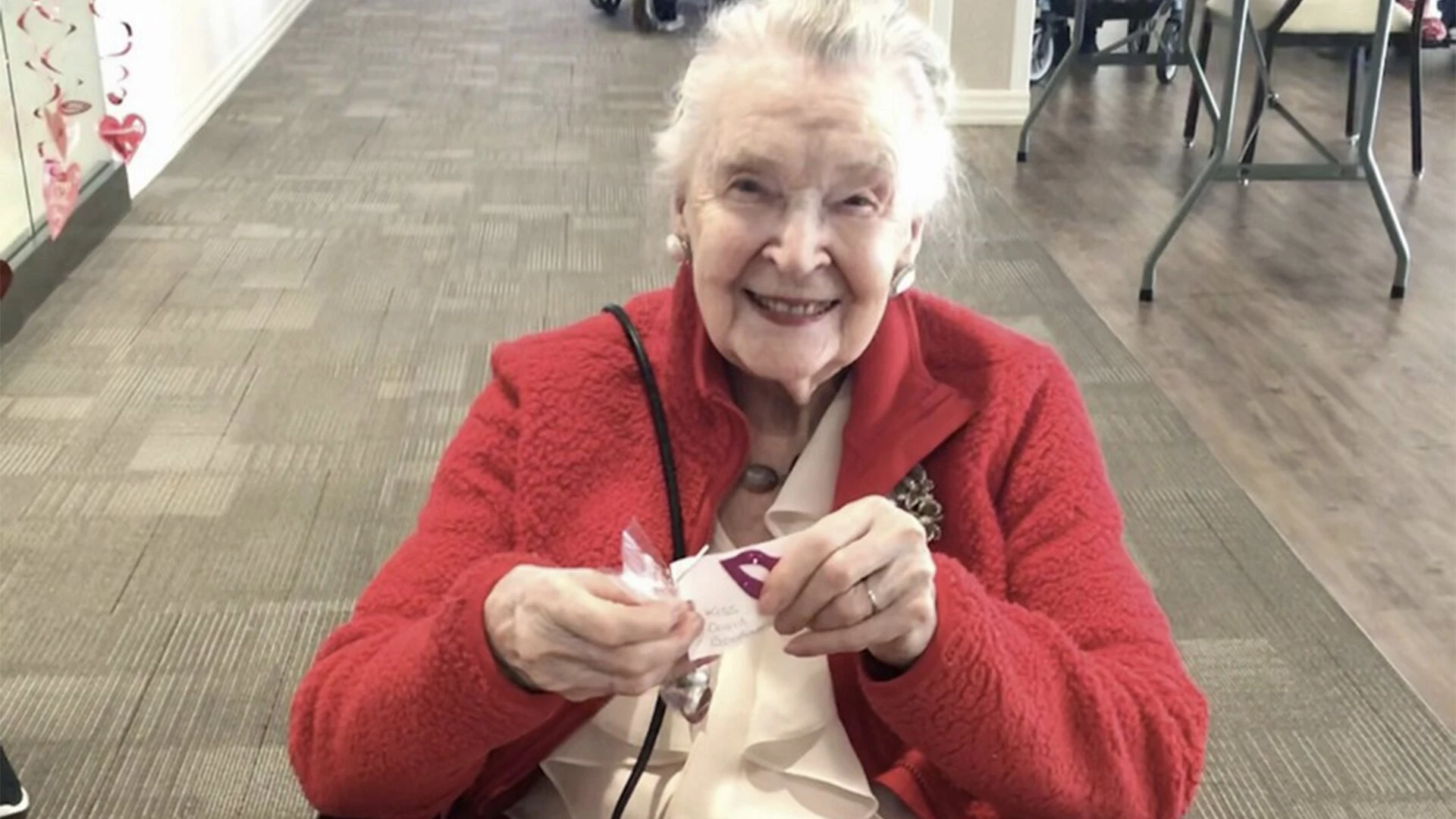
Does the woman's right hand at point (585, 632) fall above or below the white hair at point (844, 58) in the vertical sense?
below

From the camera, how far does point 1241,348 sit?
3.39 metres

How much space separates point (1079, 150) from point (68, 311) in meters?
3.20

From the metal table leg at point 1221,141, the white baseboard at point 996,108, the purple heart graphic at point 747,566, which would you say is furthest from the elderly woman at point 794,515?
the white baseboard at point 996,108

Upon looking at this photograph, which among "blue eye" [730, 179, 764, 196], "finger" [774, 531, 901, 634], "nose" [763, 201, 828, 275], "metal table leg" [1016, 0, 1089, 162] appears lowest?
"metal table leg" [1016, 0, 1089, 162]

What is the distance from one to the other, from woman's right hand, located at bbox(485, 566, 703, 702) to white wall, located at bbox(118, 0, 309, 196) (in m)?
3.76

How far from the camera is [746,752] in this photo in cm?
115

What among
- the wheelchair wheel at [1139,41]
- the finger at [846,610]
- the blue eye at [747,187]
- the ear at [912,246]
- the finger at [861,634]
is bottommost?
the wheelchair wheel at [1139,41]

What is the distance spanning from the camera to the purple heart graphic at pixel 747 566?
940mm

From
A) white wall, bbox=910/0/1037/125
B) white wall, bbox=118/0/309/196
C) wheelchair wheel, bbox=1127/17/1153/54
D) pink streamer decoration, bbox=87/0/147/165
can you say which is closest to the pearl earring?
pink streamer decoration, bbox=87/0/147/165

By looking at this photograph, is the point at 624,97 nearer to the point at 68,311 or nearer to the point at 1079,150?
the point at 1079,150

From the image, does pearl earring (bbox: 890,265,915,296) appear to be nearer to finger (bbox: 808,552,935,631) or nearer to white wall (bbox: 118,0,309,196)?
finger (bbox: 808,552,935,631)

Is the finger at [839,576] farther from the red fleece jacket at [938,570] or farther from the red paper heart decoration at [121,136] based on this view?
the red paper heart decoration at [121,136]

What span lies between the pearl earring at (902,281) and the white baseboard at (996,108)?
444 centimetres

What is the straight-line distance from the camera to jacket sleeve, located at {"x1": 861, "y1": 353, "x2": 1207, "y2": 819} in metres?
1.01
